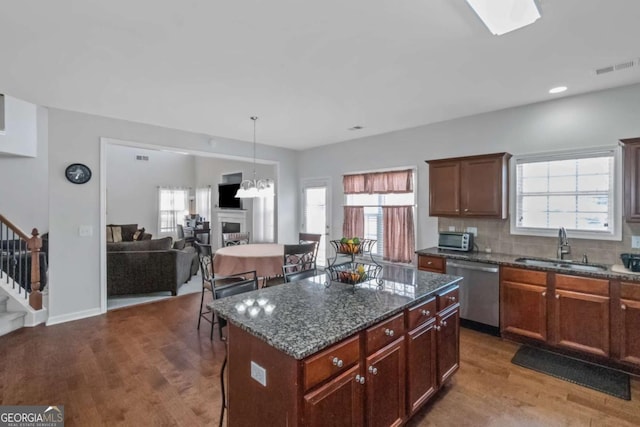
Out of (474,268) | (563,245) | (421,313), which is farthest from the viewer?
(474,268)

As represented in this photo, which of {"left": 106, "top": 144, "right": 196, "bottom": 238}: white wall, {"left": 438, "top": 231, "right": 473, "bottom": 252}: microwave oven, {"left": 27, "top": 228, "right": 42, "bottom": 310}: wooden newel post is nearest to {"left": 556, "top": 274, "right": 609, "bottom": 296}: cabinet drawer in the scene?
{"left": 438, "top": 231, "right": 473, "bottom": 252}: microwave oven

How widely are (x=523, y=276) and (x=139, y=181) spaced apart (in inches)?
390

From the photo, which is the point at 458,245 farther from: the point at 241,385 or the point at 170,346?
the point at 170,346

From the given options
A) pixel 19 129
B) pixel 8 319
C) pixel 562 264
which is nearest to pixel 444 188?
pixel 562 264

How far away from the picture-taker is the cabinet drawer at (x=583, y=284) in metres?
2.68

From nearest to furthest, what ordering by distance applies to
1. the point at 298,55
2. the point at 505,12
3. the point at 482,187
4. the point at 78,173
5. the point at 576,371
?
the point at 505,12
the point at 298,55
the point at 576,371
the point at 482,187
the point at 78,173

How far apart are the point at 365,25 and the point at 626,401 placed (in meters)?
3.33

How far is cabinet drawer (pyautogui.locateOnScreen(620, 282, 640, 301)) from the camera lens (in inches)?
99.9

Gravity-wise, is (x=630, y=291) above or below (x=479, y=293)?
above

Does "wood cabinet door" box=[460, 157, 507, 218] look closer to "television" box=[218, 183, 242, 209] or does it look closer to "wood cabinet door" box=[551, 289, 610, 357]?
"wood cabinet door" box=[551, 289, 610, 357]

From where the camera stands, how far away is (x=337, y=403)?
1424 millimetres

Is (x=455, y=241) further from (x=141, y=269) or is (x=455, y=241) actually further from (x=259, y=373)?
(x=141, y=269)

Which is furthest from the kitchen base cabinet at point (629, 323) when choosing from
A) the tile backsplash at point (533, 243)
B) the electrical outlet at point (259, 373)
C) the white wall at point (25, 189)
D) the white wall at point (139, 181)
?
the white wall at point (139, 181)

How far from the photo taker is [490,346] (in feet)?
10.5
